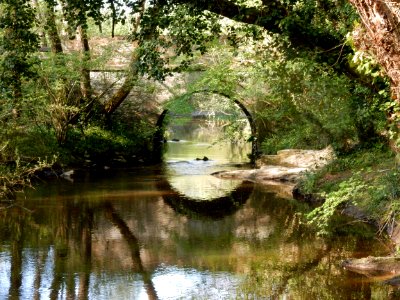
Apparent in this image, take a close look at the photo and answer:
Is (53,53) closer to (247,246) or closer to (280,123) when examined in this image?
(280,123)

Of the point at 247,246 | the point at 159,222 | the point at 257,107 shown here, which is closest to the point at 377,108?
the point at 247,246

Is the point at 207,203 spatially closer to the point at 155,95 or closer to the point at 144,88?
the point at 144,88

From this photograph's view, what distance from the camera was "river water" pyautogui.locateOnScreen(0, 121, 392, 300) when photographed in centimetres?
861

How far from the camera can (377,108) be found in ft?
34.2

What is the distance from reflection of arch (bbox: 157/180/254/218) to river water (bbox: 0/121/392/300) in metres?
0.03

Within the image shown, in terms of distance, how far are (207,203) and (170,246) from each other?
534cm

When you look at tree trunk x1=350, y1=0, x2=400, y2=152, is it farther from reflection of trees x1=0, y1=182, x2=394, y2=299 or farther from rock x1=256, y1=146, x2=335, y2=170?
rock x1=256, y1=146, x2=335, y2=170

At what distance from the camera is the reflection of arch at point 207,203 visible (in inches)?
599

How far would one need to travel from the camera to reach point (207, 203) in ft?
54.2

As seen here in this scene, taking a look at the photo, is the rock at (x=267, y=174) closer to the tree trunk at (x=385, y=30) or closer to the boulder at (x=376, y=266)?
the boulder at (x=376, y=266)

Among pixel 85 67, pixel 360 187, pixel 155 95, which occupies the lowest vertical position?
pixel 360 187

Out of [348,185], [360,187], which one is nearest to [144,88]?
[348,185]

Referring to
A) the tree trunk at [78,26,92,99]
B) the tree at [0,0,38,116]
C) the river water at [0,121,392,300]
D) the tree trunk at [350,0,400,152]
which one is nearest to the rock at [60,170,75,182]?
the river water at [0,121,392,300]

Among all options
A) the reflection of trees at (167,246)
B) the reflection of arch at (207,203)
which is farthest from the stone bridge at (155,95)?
the reflection of trees at (167,246)
